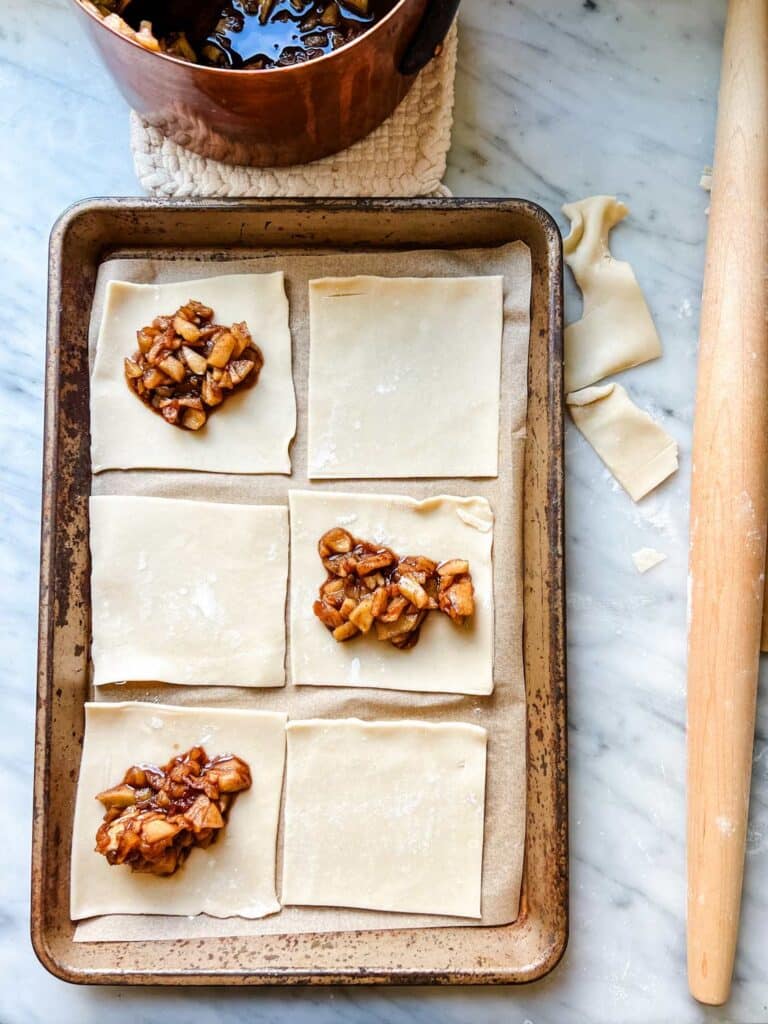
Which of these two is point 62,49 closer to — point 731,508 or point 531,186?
point 531,186

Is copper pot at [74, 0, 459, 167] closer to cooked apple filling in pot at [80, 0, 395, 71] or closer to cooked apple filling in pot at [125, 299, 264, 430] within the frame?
cooked apple filling in pot at [80, 0, 395, 71]

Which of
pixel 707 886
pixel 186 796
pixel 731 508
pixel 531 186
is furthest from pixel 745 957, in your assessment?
pixel 531 186

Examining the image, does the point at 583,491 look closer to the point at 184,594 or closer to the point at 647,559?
the point at 647,559

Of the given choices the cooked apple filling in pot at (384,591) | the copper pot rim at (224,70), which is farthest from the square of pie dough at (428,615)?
the copper pot rim at (224,70)

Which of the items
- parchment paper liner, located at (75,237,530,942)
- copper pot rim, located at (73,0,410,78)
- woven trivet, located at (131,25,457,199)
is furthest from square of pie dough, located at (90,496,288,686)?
copper pot rim, located at (73,0,410,78)

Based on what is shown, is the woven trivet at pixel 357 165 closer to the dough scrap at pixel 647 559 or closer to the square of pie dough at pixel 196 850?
the dough scrap at pixel 647 559
